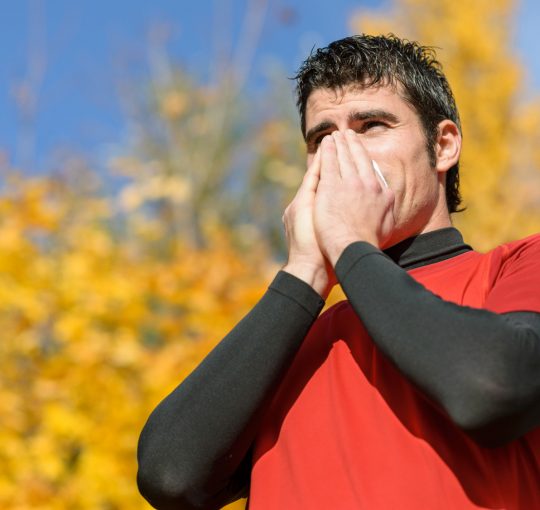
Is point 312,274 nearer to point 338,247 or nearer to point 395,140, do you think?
point 338,247

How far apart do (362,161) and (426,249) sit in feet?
0.70

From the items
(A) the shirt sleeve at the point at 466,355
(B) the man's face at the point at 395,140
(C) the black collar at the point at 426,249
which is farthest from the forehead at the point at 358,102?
(A) the shirt sleeve at the point at 466,355

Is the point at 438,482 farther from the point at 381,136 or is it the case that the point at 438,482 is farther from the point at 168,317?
the point at 168,317

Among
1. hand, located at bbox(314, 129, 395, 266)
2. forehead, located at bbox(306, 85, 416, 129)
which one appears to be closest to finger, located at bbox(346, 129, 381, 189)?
hand, located at bbox(314, 129, 395, 266)

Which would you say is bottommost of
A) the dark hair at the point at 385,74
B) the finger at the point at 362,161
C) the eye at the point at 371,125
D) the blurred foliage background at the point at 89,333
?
the finger at the point at 362,161

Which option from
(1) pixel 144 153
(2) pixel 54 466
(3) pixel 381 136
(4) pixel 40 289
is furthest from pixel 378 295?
(1) pixel 144 153

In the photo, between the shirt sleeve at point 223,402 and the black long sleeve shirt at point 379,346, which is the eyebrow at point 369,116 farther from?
the shirt sleeve at point 223,402

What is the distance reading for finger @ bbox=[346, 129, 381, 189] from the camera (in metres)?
1.32

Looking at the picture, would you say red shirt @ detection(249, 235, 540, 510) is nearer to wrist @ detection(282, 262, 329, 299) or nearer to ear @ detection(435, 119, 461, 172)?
wrist @ detection(282, 262, 329, 299)

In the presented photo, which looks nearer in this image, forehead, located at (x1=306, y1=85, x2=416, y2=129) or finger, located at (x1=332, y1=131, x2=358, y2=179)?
finger, located at (x1=332, y1=131, x2=358, y2=179)

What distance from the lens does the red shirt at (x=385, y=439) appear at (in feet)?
3.58

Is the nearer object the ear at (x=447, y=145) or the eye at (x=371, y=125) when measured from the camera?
the eye at (x=371, y=125)

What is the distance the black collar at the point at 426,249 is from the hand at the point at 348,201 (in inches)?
3.8

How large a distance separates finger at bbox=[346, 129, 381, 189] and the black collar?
0.53ft
